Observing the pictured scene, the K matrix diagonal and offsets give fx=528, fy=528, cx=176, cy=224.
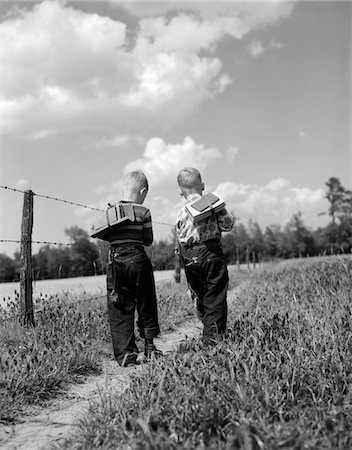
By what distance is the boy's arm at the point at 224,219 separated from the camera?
17.3 ft

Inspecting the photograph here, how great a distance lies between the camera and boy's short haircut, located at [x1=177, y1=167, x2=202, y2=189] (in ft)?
17.6

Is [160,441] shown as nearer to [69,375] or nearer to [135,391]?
[135,391]

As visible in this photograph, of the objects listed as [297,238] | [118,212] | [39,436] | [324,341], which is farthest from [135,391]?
[297,238]

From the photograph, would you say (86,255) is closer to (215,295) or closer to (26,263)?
(26,263)

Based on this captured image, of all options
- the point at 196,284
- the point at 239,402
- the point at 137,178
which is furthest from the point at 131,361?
the point at 239,402

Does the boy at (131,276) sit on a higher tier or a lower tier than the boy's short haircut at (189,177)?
lower

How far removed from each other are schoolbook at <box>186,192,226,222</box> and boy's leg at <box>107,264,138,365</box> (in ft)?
3.12

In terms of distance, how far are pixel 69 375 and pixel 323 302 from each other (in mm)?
3512

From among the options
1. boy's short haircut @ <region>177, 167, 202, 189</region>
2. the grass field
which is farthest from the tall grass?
boy's short haircut @ <region>177, 167, 202, 189</region>

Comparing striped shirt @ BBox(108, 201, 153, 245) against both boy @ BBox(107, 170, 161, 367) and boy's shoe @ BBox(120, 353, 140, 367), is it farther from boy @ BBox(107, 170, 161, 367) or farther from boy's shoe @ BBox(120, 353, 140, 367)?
boy's shoe @ BBox(120, 353, 140, 367)

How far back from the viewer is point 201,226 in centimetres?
519

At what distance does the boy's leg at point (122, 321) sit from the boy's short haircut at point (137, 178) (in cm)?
87

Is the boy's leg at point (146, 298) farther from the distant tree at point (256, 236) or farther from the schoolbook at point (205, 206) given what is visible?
the distant tree at point (256, 236)

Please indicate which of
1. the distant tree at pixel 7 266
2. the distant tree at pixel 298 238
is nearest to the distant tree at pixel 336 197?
the distant tree at pixel 298 238
